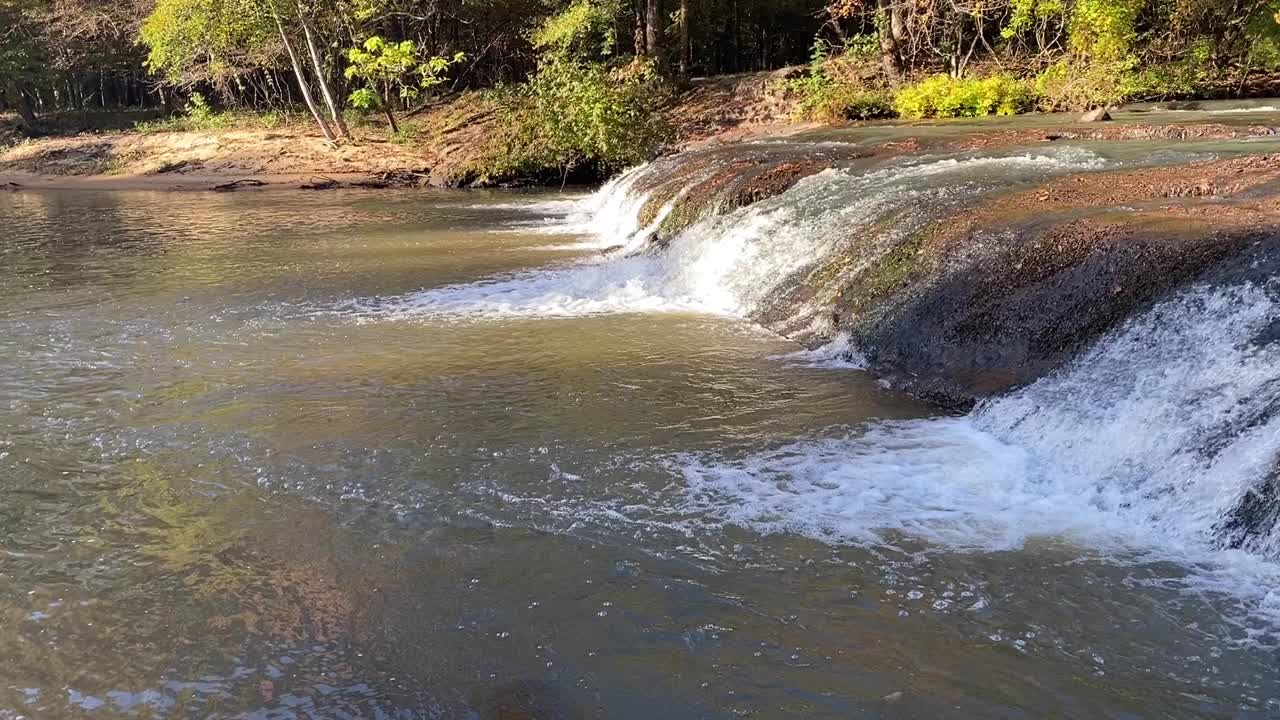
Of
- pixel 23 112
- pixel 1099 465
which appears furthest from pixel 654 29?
pixel 23 112

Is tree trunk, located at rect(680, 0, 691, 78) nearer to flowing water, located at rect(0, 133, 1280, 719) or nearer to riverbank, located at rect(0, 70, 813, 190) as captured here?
riverbank, located at rect(0, 70, 813, 190)

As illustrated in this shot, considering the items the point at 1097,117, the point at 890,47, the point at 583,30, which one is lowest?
the point at 1097,117

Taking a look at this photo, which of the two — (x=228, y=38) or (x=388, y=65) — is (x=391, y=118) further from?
(x=228, y=38)

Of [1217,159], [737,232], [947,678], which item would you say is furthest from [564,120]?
[947,678]

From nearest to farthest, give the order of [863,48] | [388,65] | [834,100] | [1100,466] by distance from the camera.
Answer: [1100,466]
[834,100]
[863,48]
[388,65]

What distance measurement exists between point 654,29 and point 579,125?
29.5 feet

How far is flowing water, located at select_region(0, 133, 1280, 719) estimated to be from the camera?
3.35 meters

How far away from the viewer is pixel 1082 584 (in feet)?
12.7

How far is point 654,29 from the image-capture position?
29156 mm

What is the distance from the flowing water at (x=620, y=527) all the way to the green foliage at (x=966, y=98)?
13.2 meters

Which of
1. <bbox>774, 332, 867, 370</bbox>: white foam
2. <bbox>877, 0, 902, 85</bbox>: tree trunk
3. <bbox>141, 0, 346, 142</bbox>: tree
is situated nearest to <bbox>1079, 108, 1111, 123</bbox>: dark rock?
<bbox>877, 0, 902, 85</bbox>: tree trunk

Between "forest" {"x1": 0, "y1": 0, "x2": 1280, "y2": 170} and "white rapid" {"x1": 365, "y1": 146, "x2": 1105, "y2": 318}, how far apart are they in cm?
1005

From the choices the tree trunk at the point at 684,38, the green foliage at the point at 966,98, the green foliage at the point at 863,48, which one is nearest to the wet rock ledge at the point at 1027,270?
the green foliage at the point at 966,98

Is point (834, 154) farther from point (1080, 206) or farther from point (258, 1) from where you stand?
point (258, 1)
